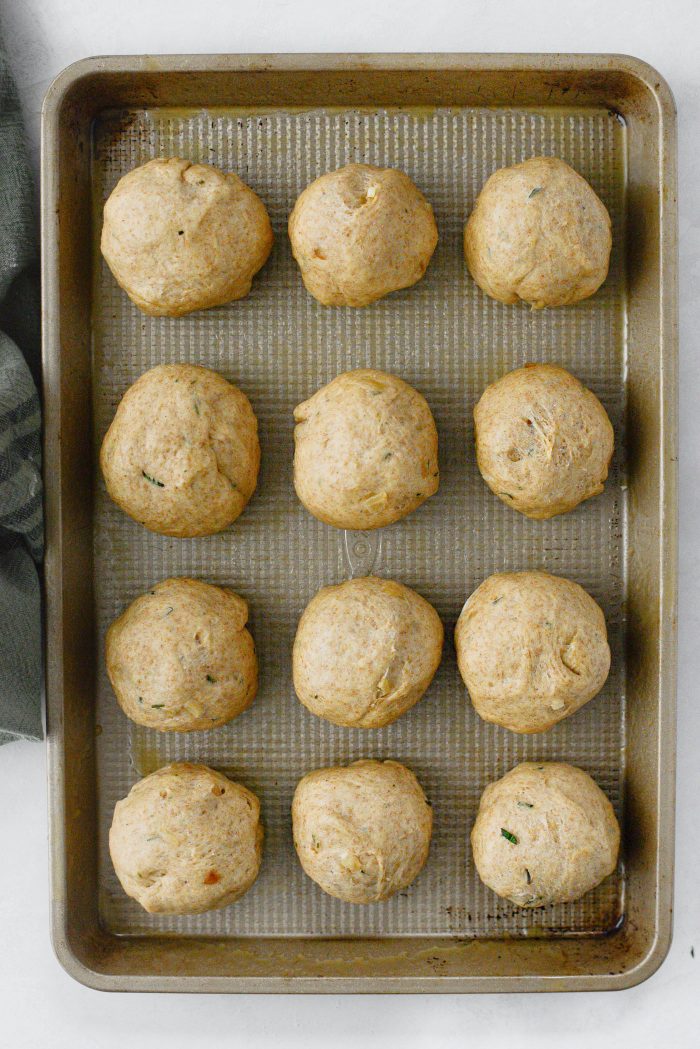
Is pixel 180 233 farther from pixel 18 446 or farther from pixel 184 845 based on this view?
pixel 184 845

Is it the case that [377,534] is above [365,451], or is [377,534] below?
below

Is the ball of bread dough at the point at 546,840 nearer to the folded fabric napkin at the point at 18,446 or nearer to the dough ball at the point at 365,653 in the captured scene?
the dough ball at the point at 365,653

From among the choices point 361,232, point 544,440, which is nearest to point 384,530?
point 544,440

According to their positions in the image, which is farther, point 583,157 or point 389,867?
point 583,157

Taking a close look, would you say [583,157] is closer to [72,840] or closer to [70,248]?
[70,248]

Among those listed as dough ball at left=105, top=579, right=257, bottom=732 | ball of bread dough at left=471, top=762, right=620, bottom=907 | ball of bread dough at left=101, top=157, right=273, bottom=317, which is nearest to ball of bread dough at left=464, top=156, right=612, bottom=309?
ball of bread dough at left=101, top=157, right=273, bottom=317

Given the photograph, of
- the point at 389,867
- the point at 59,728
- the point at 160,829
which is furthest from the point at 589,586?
the point at 59,728

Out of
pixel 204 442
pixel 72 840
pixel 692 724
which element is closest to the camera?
pixel 204 442
